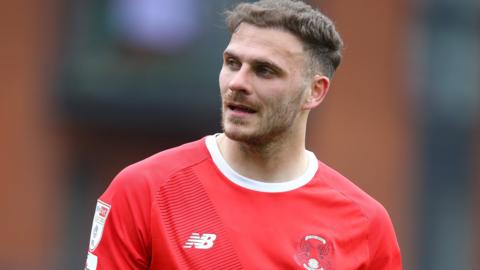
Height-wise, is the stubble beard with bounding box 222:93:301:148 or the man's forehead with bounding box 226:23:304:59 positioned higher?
the man's forehead with bounding box 226:23:304:59

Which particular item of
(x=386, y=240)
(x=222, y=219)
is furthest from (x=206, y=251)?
(x=386, y=240)

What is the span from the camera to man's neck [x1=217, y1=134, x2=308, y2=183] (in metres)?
5.86

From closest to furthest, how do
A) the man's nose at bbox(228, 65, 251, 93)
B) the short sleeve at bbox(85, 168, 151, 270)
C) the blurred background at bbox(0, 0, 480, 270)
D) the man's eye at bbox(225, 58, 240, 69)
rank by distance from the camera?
the short sleeve at bbox(85, 168, 151, 270) < the man's nose at bbox(228, 65, 251, 93) < the man's eye at bbox(225, 58, 240, 69) < the blurred background at bbox(0, 0, 480, 270)

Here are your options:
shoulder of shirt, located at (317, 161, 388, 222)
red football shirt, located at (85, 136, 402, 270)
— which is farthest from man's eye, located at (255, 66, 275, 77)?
shoulder of shirt, located at (317, 161, 388, 222)

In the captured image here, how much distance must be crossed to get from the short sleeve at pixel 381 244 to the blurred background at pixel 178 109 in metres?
10.4

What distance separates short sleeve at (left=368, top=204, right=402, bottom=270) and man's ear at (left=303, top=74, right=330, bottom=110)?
0.53 m

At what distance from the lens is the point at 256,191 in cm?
582

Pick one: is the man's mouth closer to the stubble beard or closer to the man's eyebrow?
the stubble beard

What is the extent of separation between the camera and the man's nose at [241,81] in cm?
568

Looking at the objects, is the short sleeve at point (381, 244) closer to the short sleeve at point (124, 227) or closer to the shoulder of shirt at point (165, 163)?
the shoulder of shirt at point (165, 163)

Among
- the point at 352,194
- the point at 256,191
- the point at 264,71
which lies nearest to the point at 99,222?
the point at 256,191

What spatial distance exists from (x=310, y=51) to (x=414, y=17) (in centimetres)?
1210

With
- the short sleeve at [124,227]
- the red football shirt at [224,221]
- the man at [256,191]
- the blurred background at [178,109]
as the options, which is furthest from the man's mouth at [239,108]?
the blurred background at [178,109]

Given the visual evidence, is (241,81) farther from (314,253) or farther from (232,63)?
(314,253)
